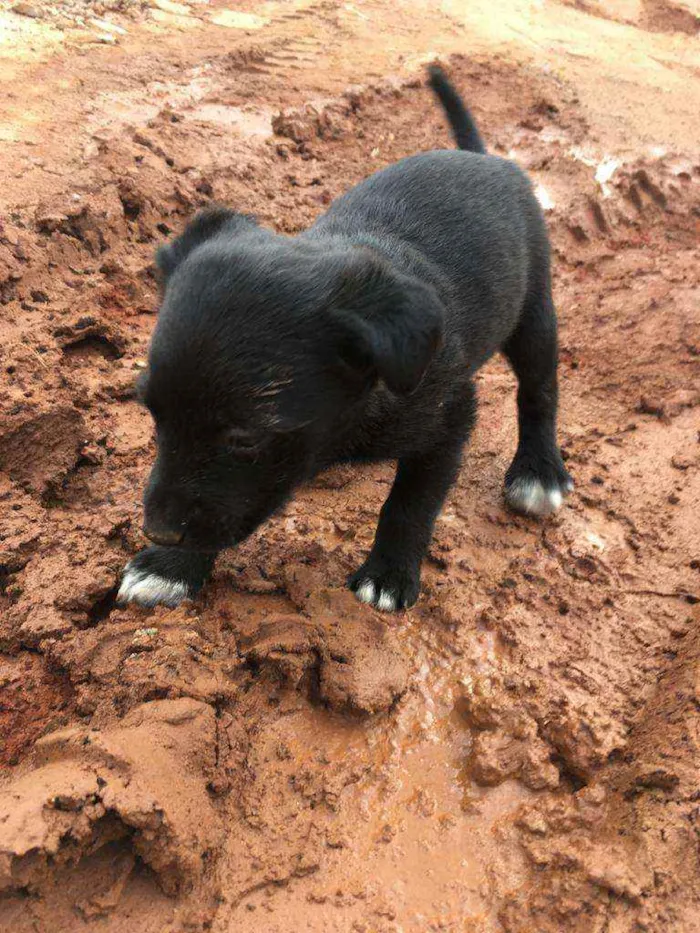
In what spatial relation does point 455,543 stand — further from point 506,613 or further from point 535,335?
point 535,335

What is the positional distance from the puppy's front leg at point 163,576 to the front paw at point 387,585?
0.67 meters

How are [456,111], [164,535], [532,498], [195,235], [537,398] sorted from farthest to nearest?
[456,111] → [537,398] → [532,498] → [195,235] → [164,535]

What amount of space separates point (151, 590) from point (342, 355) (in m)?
1.35

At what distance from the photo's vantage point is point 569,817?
2.58 m

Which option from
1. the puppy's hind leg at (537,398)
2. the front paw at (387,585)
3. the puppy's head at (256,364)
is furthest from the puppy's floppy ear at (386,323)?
the puppy's hind leg at (537,398)

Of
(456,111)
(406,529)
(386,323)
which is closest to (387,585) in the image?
(406,529)

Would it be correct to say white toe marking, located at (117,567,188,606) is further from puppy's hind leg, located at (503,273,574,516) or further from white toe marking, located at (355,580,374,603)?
puppy's hind leg, located at (503,273,574,516)

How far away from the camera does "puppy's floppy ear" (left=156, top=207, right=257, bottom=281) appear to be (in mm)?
2994

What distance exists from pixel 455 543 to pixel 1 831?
7.66 ft

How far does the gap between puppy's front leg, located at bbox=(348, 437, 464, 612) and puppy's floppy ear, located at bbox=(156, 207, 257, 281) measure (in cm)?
119

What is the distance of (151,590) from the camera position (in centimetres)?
321

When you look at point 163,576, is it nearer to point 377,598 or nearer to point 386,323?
point 377,598

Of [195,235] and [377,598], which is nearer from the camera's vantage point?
[195,235]

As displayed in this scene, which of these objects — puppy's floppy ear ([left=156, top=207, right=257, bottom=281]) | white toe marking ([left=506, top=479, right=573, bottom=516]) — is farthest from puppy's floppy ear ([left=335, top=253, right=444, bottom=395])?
white toe marking ([left=506, top=479, right=573, bottom=516])
